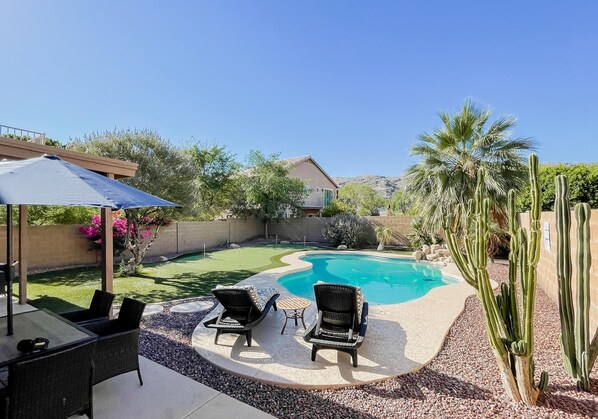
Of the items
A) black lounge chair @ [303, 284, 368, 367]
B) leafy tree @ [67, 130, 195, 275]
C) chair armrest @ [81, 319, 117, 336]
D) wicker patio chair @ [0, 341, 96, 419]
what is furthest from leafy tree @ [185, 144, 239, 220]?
wicker patio chair @ [0, 341, 96, 419]

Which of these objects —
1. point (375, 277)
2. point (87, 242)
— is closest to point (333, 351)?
point (375, 277)

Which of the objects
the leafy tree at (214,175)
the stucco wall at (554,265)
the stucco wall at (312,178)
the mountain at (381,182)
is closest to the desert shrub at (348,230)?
the stucco wall at (312,178)

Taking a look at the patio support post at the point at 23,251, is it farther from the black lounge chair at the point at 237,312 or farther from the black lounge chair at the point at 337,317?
the black lounge chair at the point at 337,317

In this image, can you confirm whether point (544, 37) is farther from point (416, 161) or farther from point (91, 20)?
Result: point (91, 20)

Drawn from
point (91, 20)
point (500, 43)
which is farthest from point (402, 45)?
point (91, 20)

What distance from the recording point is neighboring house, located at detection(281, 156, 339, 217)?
30897 mm

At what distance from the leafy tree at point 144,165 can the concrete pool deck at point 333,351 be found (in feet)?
20.5

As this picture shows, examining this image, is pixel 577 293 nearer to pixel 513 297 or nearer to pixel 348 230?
pixel 513 297

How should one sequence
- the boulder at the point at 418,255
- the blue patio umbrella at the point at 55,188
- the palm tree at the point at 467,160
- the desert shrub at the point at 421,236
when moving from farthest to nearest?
the desert shrub at the point at 421,236 < the boulder at the point at 418,255 < the palm tree at the point at 467,160 < the blue patio umbrella at the point at 55,188

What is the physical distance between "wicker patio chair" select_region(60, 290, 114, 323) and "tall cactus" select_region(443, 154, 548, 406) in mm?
5242

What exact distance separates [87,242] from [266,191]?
1251 centimetres

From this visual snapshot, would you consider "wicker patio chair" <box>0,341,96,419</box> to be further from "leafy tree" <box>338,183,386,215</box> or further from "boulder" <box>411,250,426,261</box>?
"leafy tree" <box>338,183,386,215</box>

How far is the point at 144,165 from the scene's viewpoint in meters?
11.0

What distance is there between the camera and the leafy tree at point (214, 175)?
23.9 meters
